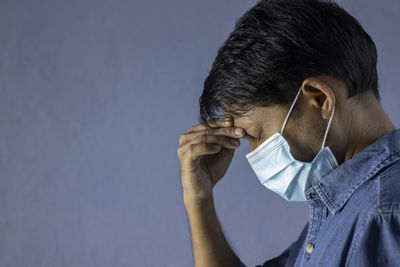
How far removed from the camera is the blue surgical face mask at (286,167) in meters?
0.80

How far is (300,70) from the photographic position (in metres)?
0.75

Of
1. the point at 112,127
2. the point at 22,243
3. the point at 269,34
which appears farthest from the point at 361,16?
the point at 22,243

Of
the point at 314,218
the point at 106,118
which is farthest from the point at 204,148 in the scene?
the point at 106,118

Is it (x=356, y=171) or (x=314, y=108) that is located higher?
(x=314, y=108)

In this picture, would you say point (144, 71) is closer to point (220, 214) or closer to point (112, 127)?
point (112, 127)

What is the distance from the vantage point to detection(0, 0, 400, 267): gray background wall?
1415 millimetres

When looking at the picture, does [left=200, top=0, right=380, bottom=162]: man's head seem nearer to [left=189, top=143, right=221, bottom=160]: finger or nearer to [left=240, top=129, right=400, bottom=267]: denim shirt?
[left=240, top=129, right=400, bottom=267]: denim shirt

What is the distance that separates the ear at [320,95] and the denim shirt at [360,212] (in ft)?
0.32

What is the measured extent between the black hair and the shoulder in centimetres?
17

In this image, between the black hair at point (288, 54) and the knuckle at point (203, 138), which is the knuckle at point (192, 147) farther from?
the black hair at point (288, 54)

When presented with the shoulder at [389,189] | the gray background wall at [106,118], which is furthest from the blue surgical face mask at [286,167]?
the gray background wall at [106,118]

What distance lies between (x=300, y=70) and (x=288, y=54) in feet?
0.12

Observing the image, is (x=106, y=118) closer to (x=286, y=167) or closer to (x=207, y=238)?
(x=207, y=238)

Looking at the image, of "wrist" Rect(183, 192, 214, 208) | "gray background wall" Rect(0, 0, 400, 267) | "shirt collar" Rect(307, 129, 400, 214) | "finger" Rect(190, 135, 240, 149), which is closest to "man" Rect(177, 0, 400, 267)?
"shirt collar" Rect(307, 129, 400, 214)
